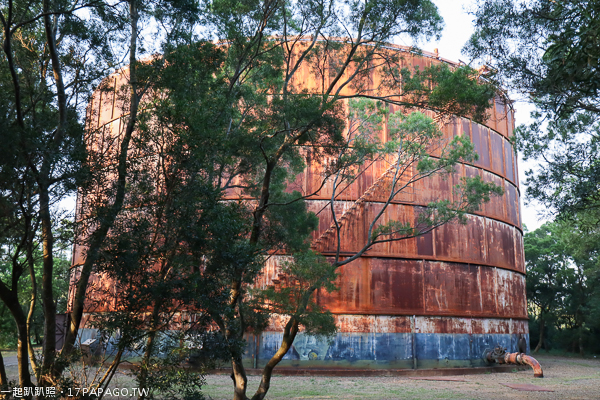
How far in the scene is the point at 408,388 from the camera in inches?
522

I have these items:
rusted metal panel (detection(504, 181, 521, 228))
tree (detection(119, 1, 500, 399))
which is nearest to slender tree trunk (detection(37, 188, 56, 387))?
tree (detection(119, 1, 500, 399))

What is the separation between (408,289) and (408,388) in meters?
4.43

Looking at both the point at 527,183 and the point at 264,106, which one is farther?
the point at 527,183

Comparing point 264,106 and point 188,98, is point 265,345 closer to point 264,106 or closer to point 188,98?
point 264,106

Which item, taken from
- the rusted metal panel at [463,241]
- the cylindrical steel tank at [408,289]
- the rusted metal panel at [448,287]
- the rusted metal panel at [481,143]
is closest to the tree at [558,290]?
the rusted metal panel at [481,143]

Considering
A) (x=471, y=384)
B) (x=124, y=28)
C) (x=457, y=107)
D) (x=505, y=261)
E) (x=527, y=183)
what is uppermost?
(x=124, y=28)

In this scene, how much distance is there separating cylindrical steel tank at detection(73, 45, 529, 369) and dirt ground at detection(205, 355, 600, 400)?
101cm

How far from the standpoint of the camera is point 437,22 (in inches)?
400

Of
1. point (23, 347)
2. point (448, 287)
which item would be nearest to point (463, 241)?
point (448, 287)

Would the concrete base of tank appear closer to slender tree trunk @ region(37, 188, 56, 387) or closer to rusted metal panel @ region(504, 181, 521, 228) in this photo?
rusted metal panel @ region(504, 181, 521, 228)

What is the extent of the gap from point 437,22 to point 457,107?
183 cm

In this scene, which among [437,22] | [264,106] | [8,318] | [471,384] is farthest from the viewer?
[8,318]

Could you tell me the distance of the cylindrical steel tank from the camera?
53.5 ft

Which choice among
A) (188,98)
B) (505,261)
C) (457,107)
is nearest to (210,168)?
(188,98)
